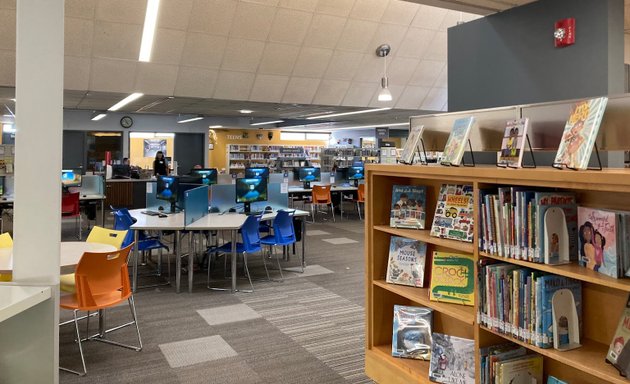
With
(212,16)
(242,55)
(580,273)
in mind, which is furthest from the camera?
(242,55)

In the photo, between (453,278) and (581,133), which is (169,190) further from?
(581,133)

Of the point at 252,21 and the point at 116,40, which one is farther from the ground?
the point at 252,21

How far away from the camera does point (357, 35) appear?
903cm

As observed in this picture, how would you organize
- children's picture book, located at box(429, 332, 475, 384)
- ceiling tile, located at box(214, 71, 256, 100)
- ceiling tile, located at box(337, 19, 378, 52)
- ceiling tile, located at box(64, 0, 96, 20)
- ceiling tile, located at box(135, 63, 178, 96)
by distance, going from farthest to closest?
ceiling tile, located at box(214, 71, 256, 100), ceiling tile, located at box(337, 19, 378, 52), ceiling tile, located at box(135, 63, 178, 96), ceiling tile, located at box(64, 0, 96, 20), children's picture book, located at box(429, 332, 475, 384)

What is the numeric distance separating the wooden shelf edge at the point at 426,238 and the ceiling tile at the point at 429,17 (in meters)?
7.15

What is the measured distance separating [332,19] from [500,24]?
489cm

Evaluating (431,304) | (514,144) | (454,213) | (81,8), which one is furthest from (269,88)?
(514,144)

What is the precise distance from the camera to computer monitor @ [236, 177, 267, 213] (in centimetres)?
661

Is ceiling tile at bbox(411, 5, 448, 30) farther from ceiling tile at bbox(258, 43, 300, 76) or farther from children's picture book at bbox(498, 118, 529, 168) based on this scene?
children's picture book at bbox(498, 118, 529, 168)

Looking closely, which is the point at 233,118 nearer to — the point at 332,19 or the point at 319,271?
the point at 332,19

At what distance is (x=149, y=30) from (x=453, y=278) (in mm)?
6863

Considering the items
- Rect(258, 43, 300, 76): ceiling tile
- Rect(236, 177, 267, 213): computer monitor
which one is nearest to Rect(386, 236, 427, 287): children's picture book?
Rect(236, 177, 267, 213): computer monitor

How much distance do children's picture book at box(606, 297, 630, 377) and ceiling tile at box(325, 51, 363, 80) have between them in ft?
26.9

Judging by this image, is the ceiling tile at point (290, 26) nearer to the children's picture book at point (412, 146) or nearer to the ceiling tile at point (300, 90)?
the ceiling tile at point (300, 90)
